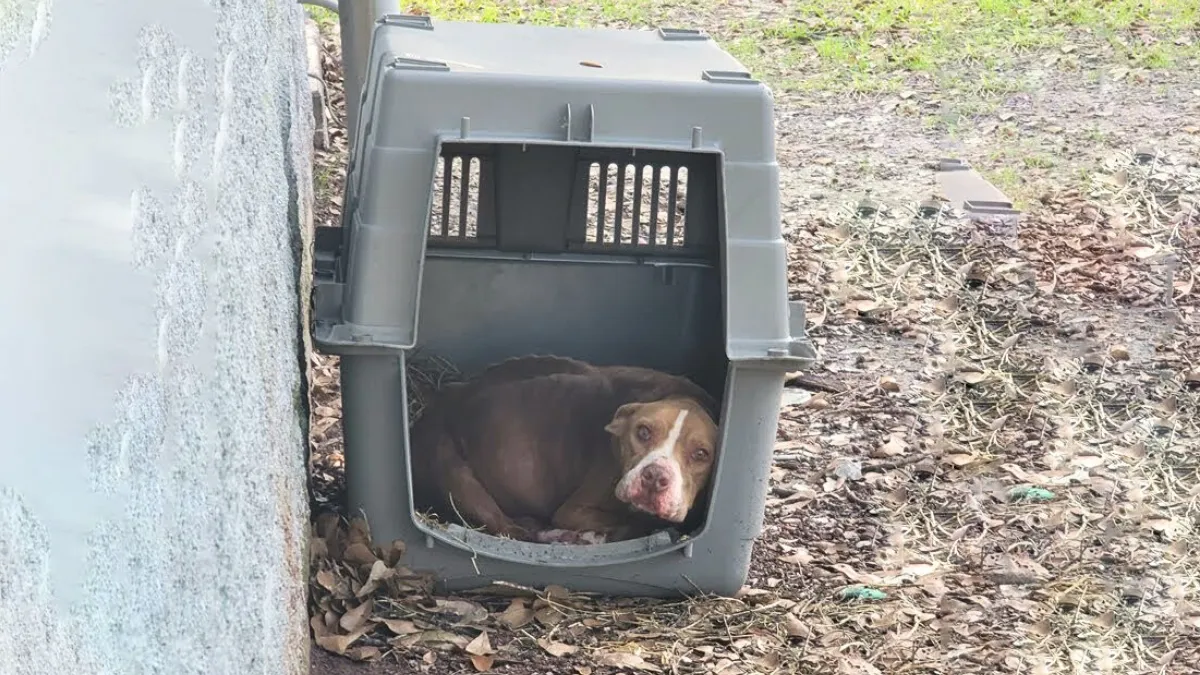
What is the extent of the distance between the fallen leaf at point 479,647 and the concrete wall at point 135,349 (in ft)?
2.11

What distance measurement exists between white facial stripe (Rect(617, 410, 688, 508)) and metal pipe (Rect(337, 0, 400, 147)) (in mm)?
1946

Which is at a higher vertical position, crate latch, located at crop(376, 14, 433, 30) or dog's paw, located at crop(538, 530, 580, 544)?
crate latch, located at crop(376, 14, 433, 30)

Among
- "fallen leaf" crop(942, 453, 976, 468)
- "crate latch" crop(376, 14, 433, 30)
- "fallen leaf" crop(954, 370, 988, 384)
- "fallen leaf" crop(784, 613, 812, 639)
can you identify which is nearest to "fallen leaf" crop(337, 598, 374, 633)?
"fallen leaf" crop(784, 613, 812, 639)

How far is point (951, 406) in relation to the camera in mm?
3943

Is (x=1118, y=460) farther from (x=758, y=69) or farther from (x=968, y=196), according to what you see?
(x=758, y=69)

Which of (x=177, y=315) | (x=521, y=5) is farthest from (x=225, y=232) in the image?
(x=521, y=5)

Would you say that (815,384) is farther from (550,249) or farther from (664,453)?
(664,453)

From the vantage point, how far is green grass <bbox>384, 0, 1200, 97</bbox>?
22.4 feet

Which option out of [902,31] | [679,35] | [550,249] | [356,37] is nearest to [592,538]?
[550,249]

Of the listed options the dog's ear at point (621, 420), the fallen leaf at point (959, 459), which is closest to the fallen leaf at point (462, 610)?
the dog's ear at point (621, 420)

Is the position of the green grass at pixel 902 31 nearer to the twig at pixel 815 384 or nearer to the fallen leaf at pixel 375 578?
the twig at pixel 815 384

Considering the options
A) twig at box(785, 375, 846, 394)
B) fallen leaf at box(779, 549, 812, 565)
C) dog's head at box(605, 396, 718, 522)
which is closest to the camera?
dog's head at box(605, 396, 718, 522)

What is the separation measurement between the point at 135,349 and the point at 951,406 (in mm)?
3144

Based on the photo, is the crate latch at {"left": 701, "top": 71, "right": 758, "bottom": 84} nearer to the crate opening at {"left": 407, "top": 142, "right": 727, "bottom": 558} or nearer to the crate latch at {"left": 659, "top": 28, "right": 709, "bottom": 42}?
the crate opening at {"left": 407, "top": 142, "right": 727, "bottom": 558}
